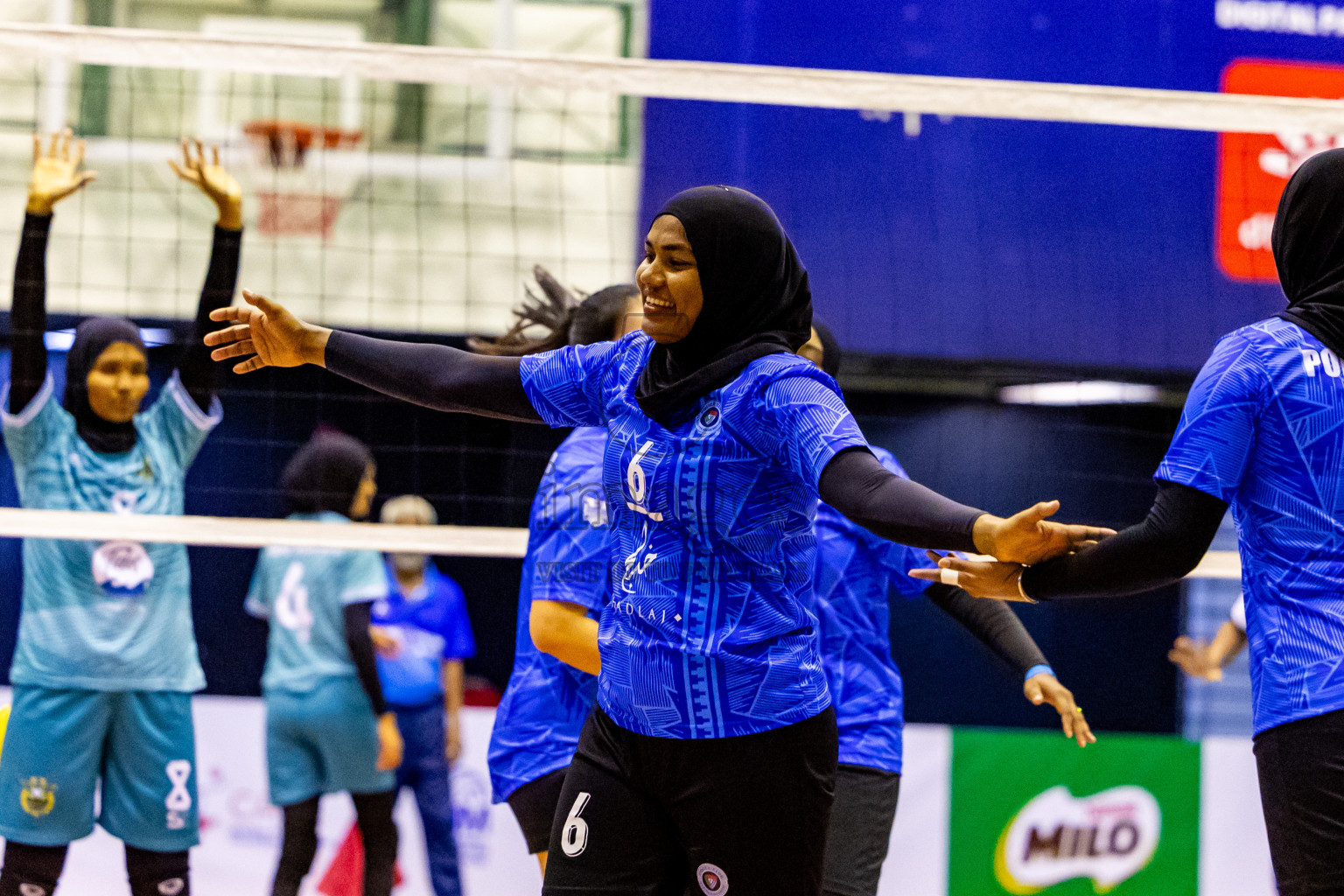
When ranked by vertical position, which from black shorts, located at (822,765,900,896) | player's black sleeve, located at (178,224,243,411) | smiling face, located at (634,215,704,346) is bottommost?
black shorts, located at (822,765,900,896)

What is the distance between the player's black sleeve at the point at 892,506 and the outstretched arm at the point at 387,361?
721 mm

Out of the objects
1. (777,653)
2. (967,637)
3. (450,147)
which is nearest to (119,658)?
(777,653)

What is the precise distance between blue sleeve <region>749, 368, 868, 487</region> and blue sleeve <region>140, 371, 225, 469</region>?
2.78m

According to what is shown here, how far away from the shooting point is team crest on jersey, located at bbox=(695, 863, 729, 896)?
2285 millimetres

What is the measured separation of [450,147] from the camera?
8141 millimetres

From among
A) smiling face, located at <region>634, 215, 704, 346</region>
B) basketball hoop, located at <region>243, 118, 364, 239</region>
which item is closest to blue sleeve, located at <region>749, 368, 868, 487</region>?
smiling face, located at <region>634, 215, 704, 346</region>

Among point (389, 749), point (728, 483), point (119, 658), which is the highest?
point (728, 483)

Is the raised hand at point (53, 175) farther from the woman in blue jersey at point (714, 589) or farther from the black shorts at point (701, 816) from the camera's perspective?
the black shorts at point (701, 816)

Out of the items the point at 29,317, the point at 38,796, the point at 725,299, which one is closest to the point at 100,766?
the point at 38,796

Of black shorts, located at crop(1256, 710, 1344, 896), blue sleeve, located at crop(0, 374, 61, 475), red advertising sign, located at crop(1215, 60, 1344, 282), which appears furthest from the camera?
red advertising sign, located at crop(1215, 60, 1344, 282)

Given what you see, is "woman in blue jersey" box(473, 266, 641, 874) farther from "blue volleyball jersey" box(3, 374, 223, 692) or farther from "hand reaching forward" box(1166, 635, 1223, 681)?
"hand reaching forward" box(1166, 635, 1223, 681)

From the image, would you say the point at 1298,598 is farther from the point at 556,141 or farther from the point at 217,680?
the point at 556,141

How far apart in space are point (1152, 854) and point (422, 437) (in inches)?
168

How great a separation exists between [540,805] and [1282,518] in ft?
5.80
